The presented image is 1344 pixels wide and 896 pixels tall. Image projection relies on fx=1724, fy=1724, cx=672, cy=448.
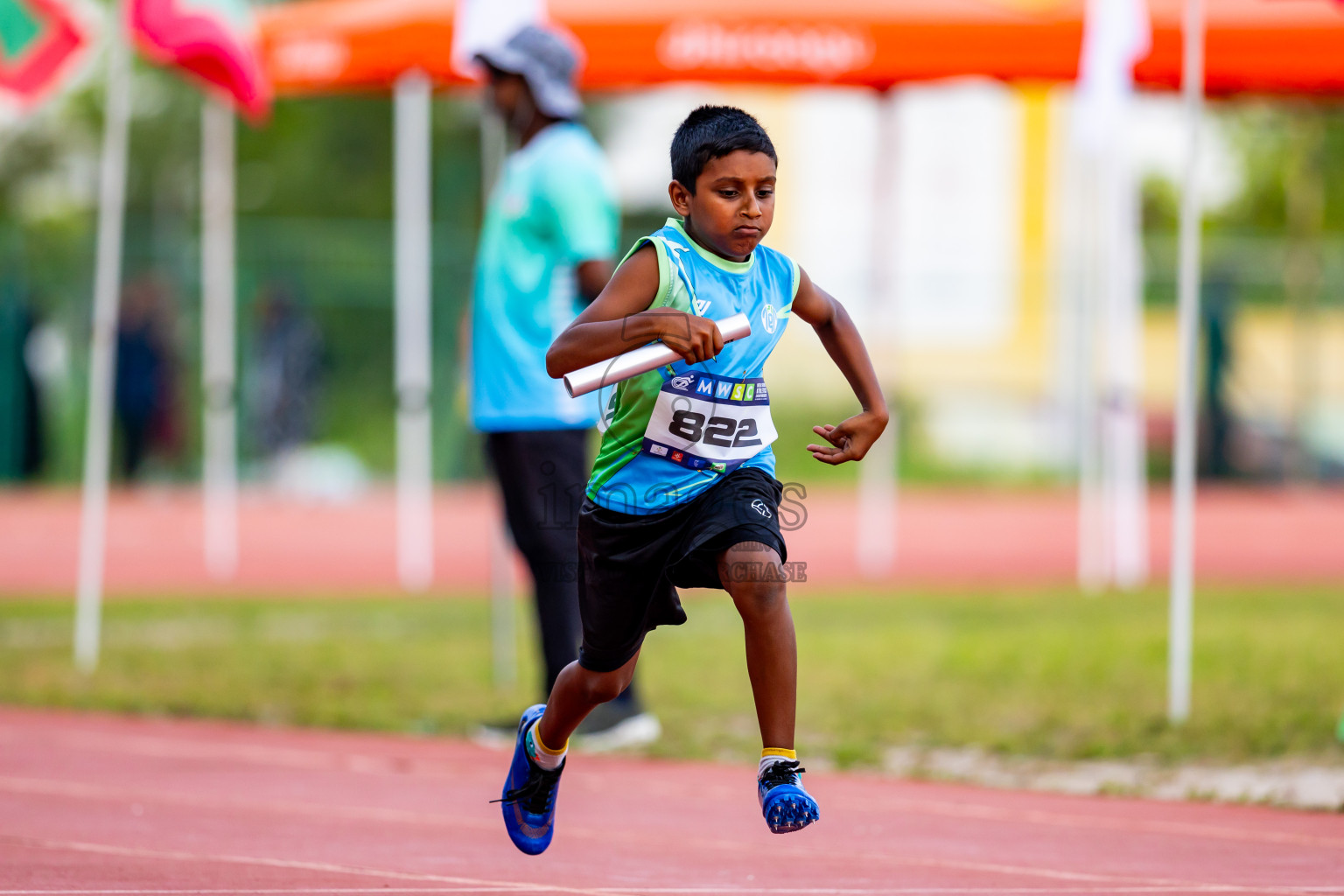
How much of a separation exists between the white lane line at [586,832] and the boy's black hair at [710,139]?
1720 mm

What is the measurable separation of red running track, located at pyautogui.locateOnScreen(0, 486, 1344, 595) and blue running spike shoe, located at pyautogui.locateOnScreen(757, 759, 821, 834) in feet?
27.0

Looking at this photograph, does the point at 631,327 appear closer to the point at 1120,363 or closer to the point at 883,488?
the point at 1120,363

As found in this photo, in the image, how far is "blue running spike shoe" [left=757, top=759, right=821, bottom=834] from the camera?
371 cm

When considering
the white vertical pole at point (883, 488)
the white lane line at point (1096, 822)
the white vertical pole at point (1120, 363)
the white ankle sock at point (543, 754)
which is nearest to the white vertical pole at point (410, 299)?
the white vertical pole at point (883, 488)

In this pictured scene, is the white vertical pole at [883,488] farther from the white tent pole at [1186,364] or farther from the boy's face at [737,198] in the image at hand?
the boy's face at [737,198]

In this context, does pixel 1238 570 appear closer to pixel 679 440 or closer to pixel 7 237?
pixel 679 440

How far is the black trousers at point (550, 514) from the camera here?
598 cm

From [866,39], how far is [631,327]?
25.4 feet

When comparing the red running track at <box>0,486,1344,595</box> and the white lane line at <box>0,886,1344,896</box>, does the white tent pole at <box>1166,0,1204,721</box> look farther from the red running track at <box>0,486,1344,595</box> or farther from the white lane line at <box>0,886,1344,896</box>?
the red running track at <box>0,486,1344,595</box>

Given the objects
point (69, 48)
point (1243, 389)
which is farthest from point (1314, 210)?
point (69, 48)

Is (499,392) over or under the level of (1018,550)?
over

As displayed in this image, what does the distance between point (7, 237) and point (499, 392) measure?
639 inches

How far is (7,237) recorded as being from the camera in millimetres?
20359

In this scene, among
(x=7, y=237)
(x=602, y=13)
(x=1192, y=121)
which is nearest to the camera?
(x=1192, y=121)
